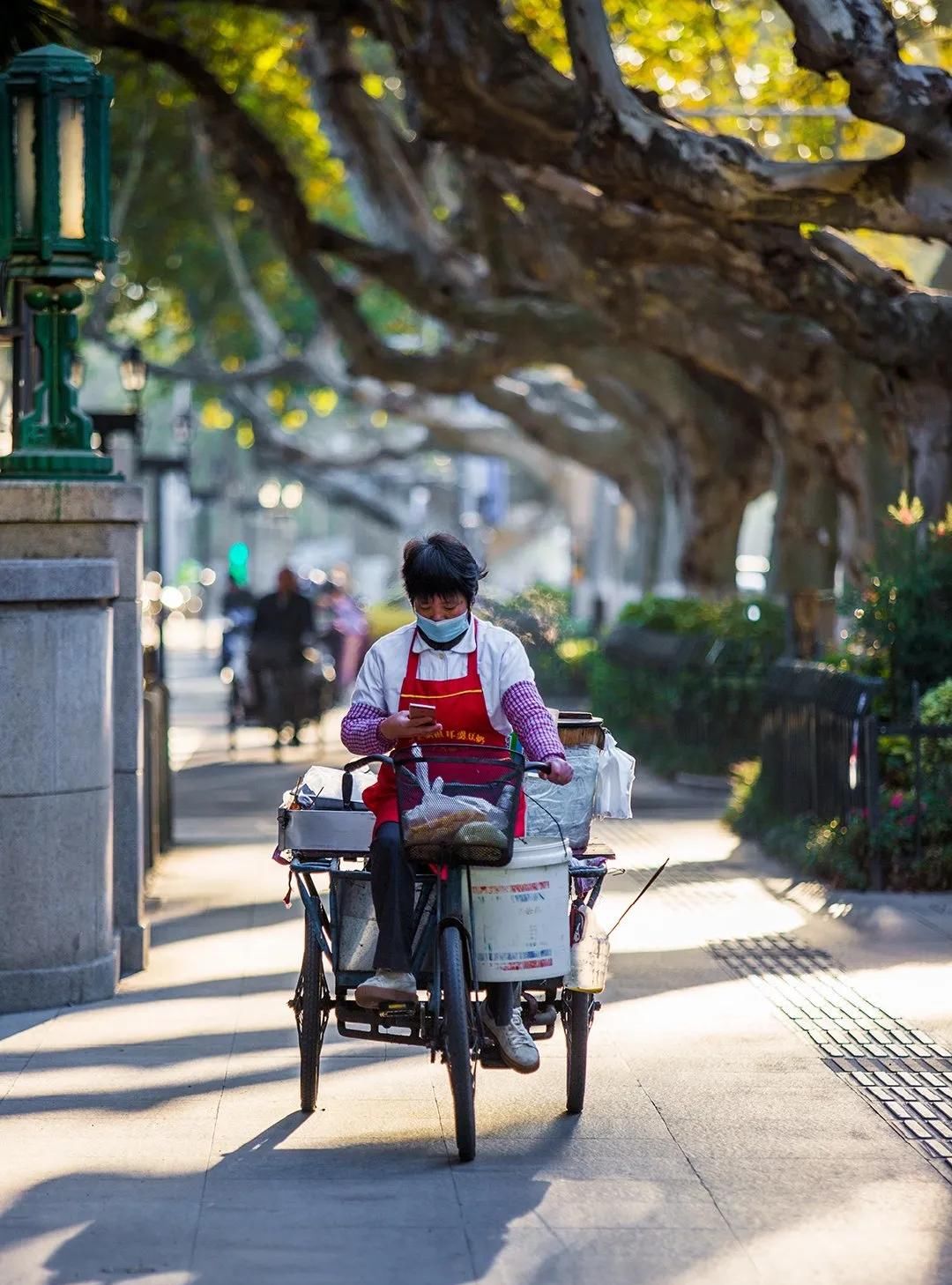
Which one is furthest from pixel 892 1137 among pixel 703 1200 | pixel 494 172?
pixel 494 172

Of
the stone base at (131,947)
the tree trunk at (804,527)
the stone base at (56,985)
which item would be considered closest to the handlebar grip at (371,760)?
the stone base at (56,985)

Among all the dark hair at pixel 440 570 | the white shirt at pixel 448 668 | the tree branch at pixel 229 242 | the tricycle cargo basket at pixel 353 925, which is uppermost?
the tree branch at pixel 229 242

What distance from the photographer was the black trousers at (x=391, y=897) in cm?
608

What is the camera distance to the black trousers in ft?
19.9

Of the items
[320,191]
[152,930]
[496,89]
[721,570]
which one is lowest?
[152,930]

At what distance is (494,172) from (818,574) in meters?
5.21

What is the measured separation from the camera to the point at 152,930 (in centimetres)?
1055

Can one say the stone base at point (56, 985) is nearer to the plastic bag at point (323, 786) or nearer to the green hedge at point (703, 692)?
the plastic bag at point (323, 786)

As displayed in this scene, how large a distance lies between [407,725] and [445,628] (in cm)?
34

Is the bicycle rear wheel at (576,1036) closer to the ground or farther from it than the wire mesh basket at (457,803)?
closer to the ground

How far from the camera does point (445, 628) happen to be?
20.6 ft

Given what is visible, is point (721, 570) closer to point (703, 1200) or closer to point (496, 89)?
point (496, 89)

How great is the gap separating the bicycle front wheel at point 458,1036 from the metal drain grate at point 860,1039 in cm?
130

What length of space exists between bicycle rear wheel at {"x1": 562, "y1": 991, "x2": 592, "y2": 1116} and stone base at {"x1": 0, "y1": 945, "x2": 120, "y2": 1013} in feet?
8.56
